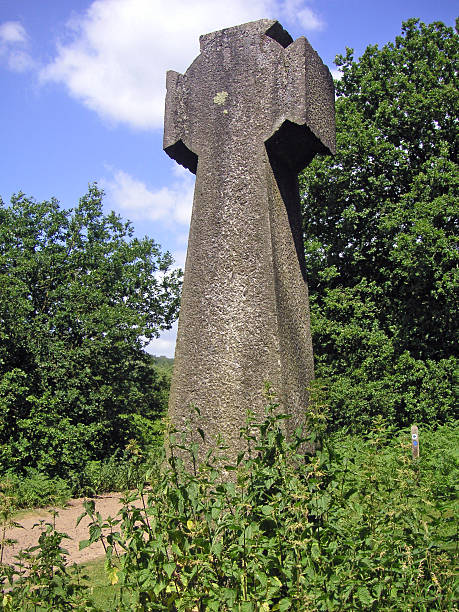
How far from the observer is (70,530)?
776cm

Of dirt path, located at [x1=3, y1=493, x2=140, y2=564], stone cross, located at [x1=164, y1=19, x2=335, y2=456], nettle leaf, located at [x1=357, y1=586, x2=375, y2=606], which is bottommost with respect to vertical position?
dirt path, located at [x1=3, y1=493, x2=140, y2=564]

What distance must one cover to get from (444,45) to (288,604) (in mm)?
17041

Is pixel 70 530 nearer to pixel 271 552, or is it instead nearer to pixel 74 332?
pixel 74 332

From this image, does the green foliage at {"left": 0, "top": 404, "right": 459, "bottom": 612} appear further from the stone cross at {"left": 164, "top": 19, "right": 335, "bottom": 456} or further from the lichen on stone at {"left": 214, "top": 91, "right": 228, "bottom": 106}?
the lichen on stone at {"left": 214, "top": 91, "right": 228, "bottom": 106}

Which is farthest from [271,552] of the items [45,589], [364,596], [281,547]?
[45,589]

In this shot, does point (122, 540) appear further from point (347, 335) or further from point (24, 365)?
point (347, 335)

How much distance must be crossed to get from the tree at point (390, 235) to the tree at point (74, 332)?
4.89 m

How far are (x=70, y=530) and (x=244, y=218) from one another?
20.8ft

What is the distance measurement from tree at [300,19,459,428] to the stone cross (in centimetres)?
1020

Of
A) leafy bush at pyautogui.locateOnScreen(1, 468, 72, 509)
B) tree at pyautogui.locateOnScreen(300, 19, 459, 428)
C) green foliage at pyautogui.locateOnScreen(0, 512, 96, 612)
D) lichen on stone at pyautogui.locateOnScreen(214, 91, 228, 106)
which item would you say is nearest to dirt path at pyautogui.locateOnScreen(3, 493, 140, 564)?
leafy bush at pyautogui.locateOnScreen(1, 468, 72, 509)

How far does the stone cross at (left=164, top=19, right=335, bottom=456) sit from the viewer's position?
3164 mm

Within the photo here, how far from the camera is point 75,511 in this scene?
9430 millimetres

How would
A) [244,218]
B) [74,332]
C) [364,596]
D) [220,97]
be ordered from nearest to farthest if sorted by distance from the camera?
[364,596]
[244,218]
[220,97]
[74,332]

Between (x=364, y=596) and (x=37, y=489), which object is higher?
(x=364, y=596)
